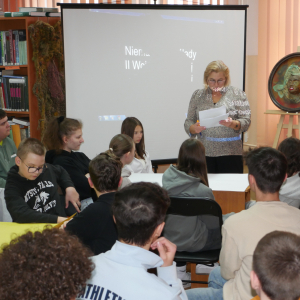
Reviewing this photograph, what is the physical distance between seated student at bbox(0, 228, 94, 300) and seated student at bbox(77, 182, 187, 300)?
0.19 metres

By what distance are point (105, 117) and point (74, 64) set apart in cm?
62

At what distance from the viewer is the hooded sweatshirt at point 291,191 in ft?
6.68

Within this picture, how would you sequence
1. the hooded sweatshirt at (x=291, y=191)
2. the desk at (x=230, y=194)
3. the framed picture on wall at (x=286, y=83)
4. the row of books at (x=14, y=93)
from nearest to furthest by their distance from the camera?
the hooded sweatshirt at (x=291, y=191) → the desk at (x=230, y=194) → the row of books at (x=14, y=93) → the framed picture on wall at (x=286, y=83)

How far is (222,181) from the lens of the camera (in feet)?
8.27

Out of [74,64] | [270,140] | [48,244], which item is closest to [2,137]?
[74,64]

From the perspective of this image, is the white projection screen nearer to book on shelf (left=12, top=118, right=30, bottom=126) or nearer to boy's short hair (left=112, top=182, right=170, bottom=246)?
book on shelf (left=12, top=118, right=30, bottom=126)

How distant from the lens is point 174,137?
13.7 ft

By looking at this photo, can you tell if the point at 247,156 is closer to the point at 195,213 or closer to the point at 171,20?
the point at 195,213

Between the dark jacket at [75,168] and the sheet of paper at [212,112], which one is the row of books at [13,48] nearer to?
the dark jacket at [75,168]

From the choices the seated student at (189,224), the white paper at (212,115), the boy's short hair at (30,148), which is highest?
the white paper at (212,115)

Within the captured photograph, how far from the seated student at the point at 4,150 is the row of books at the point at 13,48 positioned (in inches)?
54.7

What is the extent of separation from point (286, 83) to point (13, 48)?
10.0 feet

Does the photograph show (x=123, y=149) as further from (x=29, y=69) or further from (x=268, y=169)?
(x=29, y=69)

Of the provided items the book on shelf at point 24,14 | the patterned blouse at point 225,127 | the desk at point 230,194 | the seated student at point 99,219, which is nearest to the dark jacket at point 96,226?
the seated student at point 99,219
